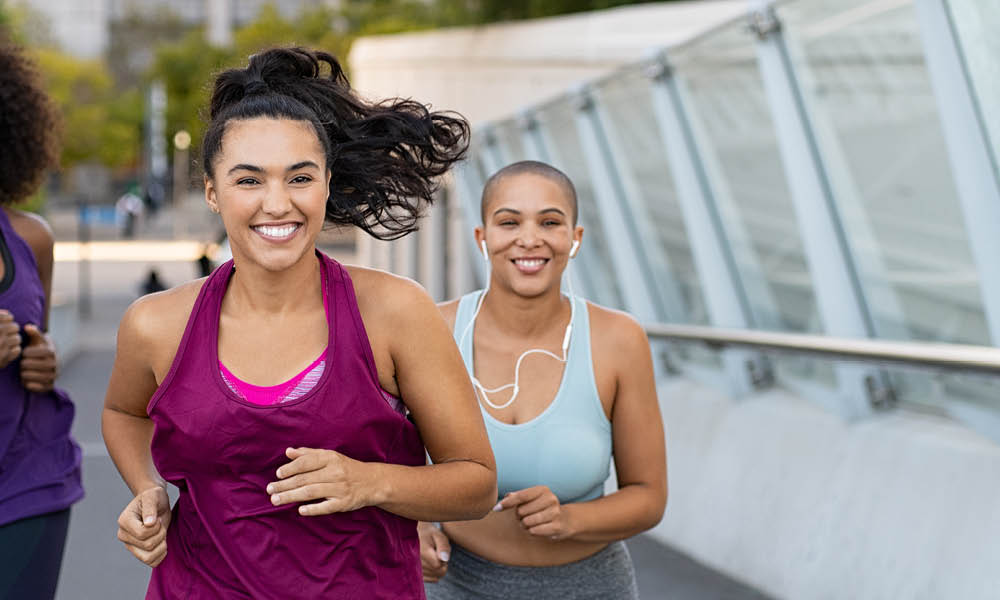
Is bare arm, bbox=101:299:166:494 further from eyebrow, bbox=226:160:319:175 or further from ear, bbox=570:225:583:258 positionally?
ear, bbox=570:225:583:258

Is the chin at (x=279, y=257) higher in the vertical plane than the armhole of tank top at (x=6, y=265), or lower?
lower

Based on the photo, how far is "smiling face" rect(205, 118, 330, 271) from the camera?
2.84 m

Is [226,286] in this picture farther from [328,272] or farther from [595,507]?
[595,507]

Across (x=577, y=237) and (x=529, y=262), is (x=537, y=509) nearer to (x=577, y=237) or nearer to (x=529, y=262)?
(x=529, y=262)

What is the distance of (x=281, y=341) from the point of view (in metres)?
2.90

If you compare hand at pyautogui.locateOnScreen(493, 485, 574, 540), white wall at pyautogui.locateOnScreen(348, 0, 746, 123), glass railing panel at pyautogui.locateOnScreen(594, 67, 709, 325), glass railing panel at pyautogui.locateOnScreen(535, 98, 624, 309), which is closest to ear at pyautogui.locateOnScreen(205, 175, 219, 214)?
hand at pyautogui.locateOnScreen(493, 485, 574, 540)

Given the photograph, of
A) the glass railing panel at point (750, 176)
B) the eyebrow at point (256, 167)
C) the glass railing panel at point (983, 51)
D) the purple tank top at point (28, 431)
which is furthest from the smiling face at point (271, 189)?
the glass railing panel at point (750, 176)

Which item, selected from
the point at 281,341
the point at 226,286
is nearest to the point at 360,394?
the point at 281,341

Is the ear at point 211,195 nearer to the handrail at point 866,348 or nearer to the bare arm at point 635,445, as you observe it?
the bare arm at point 635,445

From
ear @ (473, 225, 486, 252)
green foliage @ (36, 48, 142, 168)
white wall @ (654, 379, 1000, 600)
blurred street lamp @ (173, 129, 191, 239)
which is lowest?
white wall @ (654, 379, 1000, 600)

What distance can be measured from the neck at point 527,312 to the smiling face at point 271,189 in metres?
1.25

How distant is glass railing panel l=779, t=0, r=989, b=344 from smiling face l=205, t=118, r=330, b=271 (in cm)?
396

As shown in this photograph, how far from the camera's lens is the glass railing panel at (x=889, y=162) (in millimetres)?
6445

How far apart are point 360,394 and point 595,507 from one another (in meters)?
1.13
